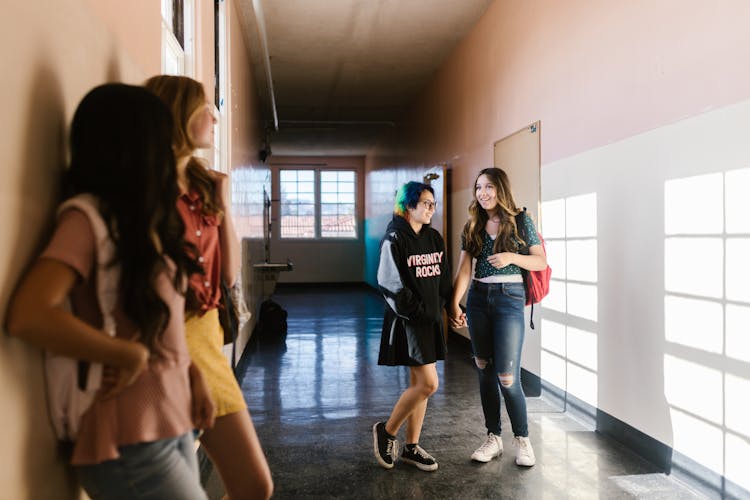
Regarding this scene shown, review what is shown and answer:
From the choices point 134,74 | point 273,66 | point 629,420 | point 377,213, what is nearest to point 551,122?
point 629,420

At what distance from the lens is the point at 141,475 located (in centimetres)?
103

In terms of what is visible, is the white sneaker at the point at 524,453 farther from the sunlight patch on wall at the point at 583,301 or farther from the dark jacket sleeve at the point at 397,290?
the sunlight patch on wall at the point at 583,301

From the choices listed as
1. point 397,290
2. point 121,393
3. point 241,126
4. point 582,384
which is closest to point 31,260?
point 121,393

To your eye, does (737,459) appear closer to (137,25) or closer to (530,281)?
(530,281)

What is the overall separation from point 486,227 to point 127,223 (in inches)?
85.4

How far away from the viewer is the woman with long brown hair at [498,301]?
277cm

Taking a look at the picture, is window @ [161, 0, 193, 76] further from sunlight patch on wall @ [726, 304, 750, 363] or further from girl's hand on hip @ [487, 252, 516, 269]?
sunlight patch on wall @ [726, 304, 750, 363]

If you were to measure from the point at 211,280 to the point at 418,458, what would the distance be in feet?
5.96

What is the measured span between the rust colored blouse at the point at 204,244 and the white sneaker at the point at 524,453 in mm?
1992

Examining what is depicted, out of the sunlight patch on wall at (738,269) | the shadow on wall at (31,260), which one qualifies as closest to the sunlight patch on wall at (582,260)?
the sunlight patch on wall at (738,269)

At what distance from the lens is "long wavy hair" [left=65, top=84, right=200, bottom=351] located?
1.00 metres

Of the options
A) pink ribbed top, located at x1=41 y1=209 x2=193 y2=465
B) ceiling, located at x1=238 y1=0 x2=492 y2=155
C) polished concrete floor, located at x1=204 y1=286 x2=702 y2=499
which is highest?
ceiling, located at x1=238 y1=0 x2=492 y2=155

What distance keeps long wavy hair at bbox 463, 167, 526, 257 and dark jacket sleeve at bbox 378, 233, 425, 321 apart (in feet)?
1.67

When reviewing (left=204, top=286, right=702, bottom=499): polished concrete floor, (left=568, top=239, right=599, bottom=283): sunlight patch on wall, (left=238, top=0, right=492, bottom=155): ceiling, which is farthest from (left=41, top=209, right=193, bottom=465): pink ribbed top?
(left=238, top=0, right=492, bottom=155): ceiling
